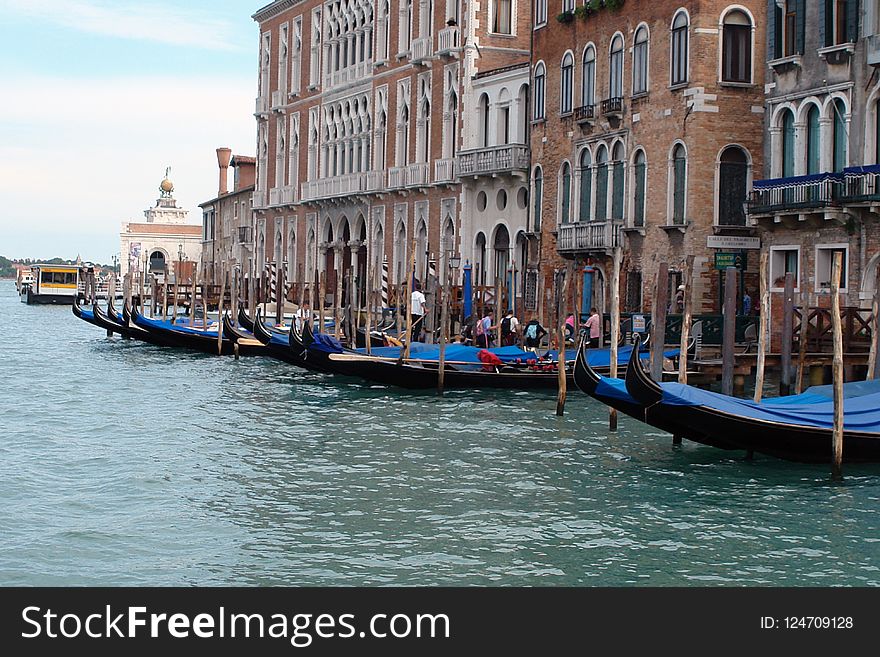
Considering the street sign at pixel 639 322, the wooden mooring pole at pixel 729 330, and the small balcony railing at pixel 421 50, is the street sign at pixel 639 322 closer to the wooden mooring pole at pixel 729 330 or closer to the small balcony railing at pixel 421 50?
the wooden mooring pole at pixel 729 330

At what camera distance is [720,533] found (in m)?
8.33

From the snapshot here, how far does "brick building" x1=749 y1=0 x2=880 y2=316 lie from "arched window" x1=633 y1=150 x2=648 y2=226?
6.33 feet

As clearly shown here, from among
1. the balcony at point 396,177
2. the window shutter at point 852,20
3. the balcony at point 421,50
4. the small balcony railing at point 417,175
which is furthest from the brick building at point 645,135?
the balcony at point 396,177

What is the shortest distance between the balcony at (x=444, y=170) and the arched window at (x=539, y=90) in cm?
297

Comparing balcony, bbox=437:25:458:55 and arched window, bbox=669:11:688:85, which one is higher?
balcony, bbox=437:25:458:55

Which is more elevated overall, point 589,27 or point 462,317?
point 589,27

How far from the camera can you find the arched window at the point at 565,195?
20.9 m

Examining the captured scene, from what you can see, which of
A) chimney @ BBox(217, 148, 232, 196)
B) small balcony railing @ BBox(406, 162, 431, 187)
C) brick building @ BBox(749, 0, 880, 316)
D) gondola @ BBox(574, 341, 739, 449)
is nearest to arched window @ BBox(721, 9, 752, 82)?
brick building @ BBox(749, 0, 880, 316)

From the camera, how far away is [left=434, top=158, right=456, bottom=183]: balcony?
25.1 meters

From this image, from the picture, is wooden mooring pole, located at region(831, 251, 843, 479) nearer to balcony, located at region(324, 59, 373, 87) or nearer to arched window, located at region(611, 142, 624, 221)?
arched window, located at region(611, 142, 624, 221)

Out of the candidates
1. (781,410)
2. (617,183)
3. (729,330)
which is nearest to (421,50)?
(617,183)

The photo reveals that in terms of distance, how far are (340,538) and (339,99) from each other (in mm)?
23640
